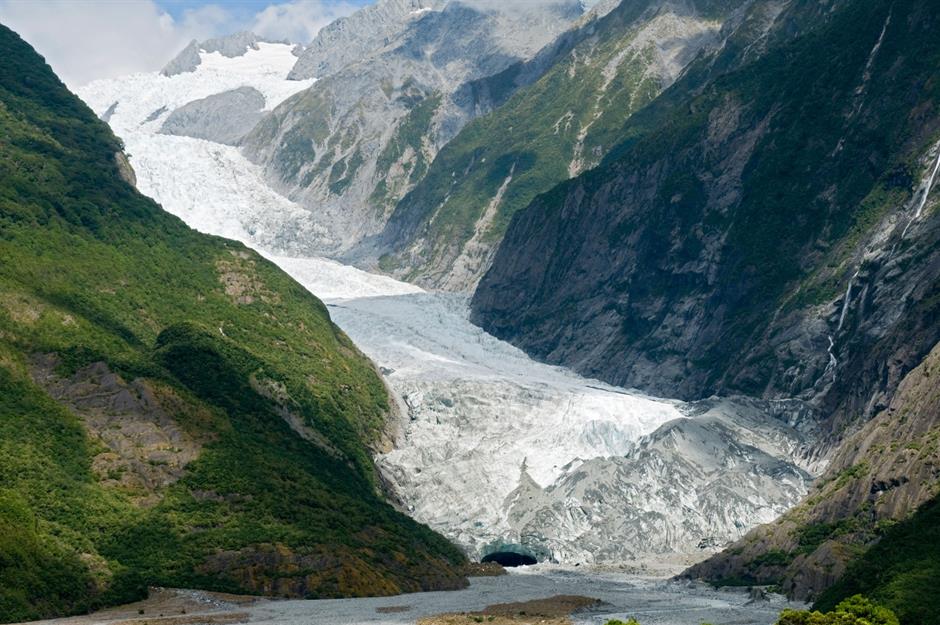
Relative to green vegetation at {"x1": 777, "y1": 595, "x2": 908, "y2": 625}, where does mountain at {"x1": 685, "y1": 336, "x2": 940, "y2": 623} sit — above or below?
above

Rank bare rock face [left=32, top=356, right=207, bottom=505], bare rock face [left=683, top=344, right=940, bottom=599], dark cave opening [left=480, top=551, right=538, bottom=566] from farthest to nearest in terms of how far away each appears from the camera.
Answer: dark cave opening [left=480, top=551, right=538, bottom=566] < bare rock face [left=32, top=356, right=207, bottom=505] < bare rock face [left=683, top=344, right=940, bottom=599]

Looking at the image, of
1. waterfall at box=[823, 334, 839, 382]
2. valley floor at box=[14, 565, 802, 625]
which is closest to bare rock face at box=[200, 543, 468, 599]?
valley floor at box=[14, 565, 802, 625]

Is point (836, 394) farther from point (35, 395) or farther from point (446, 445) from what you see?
point (35, 395)

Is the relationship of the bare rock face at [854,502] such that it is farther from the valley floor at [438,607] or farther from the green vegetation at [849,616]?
the green vegetation at [849,616]

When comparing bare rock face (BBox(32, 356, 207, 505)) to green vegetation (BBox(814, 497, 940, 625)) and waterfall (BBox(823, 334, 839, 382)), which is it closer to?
green vegetation (BBox(814, 497, 940, 625))

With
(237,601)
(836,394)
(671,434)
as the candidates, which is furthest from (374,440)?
(237,601)

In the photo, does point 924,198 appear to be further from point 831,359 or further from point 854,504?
point 854,504
